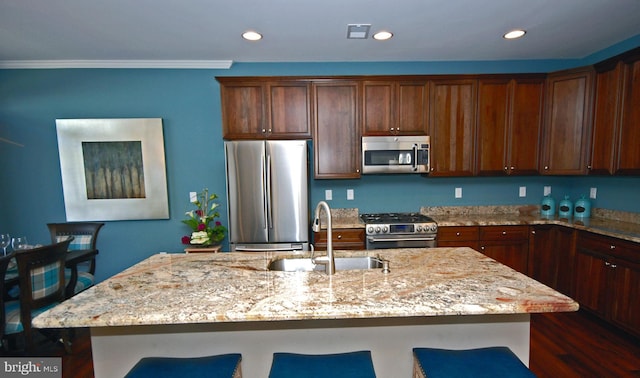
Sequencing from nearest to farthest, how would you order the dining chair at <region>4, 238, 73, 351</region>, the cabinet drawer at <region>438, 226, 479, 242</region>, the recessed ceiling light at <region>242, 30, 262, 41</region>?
the dining chair at <region>4, 238, 73, 351</region>, the recessed ceiling light at <region>242, 30, 262, 41</region>, the cabinet drawer at <region>438, 226, 479, 242</region>

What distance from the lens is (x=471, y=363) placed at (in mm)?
1162

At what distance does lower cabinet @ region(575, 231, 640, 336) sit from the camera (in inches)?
90.8

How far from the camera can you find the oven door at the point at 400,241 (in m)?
2.98

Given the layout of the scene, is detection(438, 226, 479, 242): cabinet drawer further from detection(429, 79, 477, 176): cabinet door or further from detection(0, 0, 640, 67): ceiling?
detection(0, 0, 640, 67): ceiling

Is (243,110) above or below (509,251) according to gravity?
above

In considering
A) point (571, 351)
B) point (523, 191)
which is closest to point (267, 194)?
point (571, 351)

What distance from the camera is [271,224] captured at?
9.77 feet

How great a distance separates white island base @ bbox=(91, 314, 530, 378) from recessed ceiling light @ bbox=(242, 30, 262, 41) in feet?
7.77

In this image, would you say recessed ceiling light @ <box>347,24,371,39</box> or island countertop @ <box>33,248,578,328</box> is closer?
island countertop @ <box>33,248,578,328</box>

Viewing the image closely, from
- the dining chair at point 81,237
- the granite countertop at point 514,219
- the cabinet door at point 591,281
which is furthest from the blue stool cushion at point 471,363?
the dining chair at point 81,237

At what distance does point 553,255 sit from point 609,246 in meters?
0.55

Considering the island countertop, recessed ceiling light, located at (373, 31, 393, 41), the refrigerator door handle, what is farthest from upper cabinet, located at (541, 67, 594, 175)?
the refrigerator door handle

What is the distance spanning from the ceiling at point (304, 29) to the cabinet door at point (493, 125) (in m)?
0.41

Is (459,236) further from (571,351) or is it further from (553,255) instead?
(571,351)
